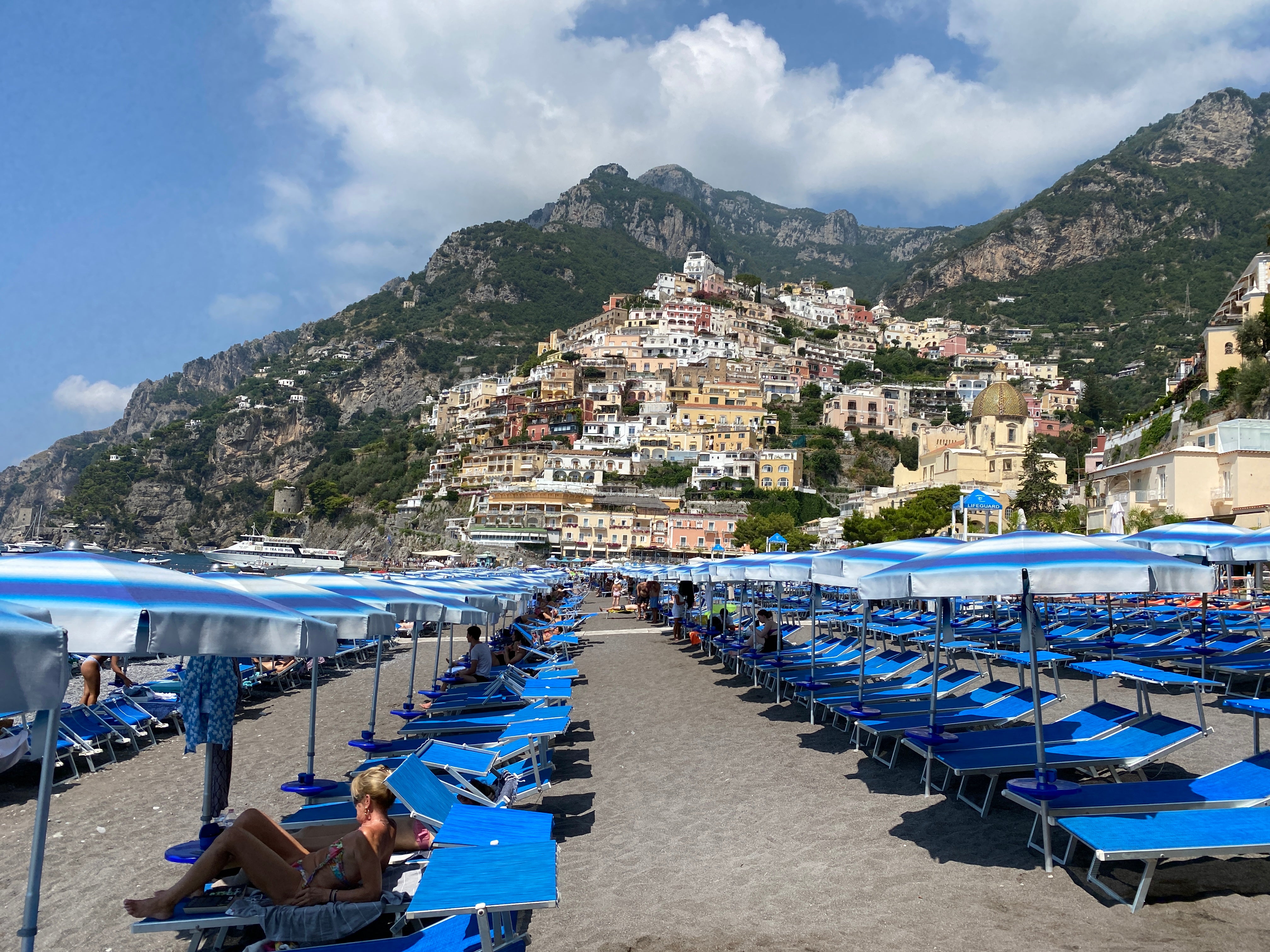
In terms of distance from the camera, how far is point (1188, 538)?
11.9 m

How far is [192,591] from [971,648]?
36.6ft

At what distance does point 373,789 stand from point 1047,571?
4026 mm

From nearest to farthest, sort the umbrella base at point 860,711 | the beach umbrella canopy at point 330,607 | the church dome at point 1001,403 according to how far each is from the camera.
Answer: the beach umbrella canopy at point 330,607 < the umbrella base at point 860,711 < the church dome at point 1001,403

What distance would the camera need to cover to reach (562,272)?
160m

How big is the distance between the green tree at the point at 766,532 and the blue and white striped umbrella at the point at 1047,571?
5489 cm

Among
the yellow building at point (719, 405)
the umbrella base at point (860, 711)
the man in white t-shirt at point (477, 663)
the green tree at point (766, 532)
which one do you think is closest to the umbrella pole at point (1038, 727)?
the umbrella base at point (860, 711)

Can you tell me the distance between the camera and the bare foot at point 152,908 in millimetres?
3877

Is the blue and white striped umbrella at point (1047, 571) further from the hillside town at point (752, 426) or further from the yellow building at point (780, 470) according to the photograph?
the yellow building at point (780, 470)

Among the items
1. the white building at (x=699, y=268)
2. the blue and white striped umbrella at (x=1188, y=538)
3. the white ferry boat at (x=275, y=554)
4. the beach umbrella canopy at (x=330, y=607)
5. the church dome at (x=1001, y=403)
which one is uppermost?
the white building at (x=699, y=268)

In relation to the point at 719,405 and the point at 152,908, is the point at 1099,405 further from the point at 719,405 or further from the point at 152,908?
the point at 152,908

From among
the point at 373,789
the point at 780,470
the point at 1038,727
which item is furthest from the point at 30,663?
the point at 780,470

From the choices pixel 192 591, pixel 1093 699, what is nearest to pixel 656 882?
pixel 192 591

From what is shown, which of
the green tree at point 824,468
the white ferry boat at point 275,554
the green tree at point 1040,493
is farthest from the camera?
the white ferry boat at point 275,554

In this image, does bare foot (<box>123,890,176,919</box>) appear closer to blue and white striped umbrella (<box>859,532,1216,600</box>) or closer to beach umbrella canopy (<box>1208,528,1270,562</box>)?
blue and white striped umbrella (<box>859,532,1216,600</box>)
